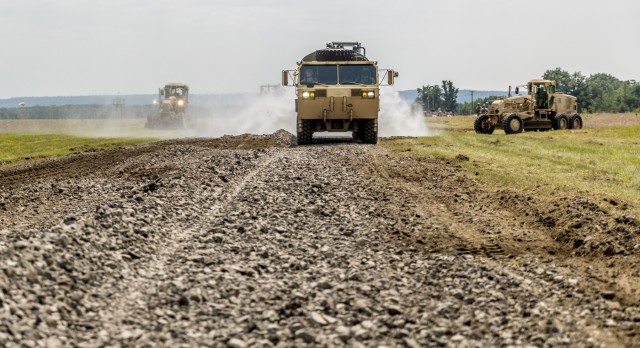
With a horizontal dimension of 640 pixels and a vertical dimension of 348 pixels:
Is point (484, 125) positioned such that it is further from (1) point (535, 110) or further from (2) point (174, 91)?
(2) point (174, 91)

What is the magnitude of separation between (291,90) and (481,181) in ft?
118

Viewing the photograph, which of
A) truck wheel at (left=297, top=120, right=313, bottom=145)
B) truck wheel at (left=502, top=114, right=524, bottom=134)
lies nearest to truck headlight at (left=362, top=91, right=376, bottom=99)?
truck wheel at (left=297, top=120, right=313, bottom=145)

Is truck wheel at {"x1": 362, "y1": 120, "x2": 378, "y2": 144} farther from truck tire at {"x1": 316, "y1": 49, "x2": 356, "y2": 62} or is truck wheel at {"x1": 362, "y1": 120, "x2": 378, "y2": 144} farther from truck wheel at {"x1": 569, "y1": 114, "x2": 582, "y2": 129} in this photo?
truck wheel at {"x1": 569, "y1": 114, "x2": 582, "y2": 129}

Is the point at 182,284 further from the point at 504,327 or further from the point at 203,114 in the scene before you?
the point at 203,114

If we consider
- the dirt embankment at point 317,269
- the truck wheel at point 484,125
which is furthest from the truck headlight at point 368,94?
the truck wheel at point 484,125

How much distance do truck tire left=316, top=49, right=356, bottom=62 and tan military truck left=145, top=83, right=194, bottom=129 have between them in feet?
95.0

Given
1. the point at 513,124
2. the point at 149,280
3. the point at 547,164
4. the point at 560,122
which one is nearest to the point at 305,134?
the point at 547,164

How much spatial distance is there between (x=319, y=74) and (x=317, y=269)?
1993 cm

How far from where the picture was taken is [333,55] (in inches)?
1110

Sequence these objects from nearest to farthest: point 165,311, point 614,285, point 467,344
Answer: point 467,344, point 165,311, point 614,285

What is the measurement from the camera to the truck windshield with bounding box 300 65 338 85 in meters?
27.7

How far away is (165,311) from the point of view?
22.7 ft

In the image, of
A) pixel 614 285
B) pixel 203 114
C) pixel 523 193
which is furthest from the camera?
pixel 203 114

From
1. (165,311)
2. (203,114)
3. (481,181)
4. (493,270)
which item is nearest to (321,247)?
(493,270)
